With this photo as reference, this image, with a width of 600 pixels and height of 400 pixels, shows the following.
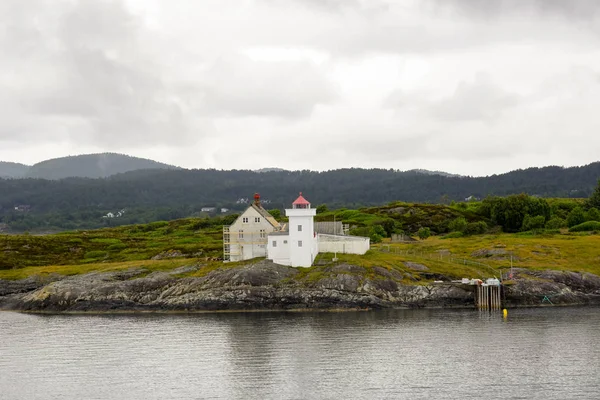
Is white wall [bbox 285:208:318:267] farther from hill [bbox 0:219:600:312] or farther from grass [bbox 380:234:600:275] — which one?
grass [bbox 380:234:600:275]

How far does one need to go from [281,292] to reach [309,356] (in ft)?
98.6

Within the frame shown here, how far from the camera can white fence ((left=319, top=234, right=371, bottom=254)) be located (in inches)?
4471

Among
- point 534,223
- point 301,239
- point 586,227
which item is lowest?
point 301,239

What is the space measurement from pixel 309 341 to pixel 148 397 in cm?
2286

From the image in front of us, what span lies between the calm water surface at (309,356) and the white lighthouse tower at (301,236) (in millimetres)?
13419

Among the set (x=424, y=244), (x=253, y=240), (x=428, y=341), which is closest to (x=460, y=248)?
(x=424, y=244)

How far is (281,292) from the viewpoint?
99.5 meters

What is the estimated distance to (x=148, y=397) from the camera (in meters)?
57.9

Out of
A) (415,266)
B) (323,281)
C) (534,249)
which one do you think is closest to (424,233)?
(534,249)

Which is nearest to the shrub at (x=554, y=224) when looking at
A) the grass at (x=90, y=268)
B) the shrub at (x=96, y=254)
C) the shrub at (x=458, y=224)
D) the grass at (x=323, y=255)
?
the grass at (x=323, y=255)

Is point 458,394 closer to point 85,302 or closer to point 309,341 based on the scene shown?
point 309,341

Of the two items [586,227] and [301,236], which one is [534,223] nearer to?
[586,227]

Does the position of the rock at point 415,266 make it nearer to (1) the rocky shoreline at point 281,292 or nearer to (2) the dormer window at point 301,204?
(1) the rocky shoreline at point 281,292

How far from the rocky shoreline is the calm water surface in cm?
442
